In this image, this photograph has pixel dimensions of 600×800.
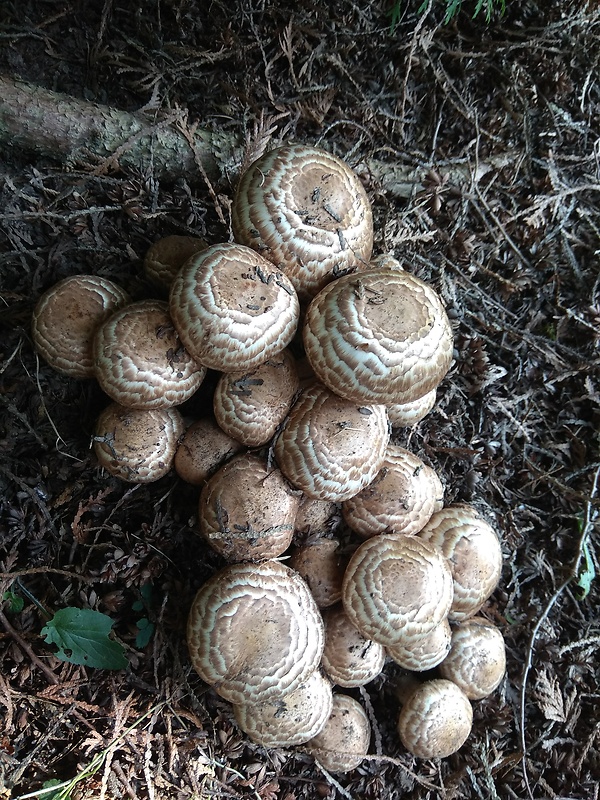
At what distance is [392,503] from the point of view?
381 centimetres

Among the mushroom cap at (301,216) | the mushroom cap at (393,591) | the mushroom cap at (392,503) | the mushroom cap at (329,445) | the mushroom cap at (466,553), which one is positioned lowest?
the mushroom cap at (466,553)

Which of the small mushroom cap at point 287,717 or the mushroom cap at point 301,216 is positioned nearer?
the mushroom cap at point 301,216

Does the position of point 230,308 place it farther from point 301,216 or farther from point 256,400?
point 301,216

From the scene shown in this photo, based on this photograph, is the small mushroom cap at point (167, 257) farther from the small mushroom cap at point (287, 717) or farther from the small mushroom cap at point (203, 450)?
the small mushroom cap at point (287, 717)

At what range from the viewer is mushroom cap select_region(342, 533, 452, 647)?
3.54 m

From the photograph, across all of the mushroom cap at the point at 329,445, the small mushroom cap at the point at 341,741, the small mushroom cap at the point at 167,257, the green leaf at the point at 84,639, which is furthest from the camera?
the small mushroom cap at the point at 341,741

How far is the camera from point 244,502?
345 cm

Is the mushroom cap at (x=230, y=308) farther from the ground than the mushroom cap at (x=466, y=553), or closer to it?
farther from the ground

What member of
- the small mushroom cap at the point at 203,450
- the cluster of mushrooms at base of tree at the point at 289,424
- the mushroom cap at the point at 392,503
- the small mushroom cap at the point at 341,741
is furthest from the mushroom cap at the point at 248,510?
the small mushroom cap at the point at 341,741

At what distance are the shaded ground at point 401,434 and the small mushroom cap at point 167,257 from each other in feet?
0.89

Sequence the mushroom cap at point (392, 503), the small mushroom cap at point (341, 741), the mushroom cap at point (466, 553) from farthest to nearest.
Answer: the mushroom cap at point (466, 553)
the small mushroom cap at point (341, 741)
the mushroom cap at point (392, 503)

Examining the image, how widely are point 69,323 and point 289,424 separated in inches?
56.9

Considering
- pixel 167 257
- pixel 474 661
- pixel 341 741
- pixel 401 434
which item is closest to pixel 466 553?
pixel 474 661

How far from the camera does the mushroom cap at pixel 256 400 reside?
11.4 ft
